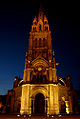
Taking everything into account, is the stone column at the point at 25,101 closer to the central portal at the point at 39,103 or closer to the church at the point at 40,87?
the church at the point at 40,87

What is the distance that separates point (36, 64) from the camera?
102ft

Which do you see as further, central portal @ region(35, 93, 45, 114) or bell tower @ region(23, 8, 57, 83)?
bell tower @ region(23, 8, 57, 83)

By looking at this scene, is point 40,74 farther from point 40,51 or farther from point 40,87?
point 40,51

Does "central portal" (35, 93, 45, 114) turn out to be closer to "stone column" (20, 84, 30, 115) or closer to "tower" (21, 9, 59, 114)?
"tower" (21, 9, 59, 114)

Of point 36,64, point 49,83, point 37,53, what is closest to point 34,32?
point 37,53

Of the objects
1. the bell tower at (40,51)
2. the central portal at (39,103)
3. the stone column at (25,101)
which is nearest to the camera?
the stone column at (25,101)

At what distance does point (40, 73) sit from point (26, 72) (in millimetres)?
3617

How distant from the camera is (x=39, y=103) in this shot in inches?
1064

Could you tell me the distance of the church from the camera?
1022 inches

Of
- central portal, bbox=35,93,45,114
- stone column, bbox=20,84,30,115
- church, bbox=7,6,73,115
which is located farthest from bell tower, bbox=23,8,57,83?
central portal, bbox=35,93,45,114

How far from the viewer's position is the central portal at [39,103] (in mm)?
26603

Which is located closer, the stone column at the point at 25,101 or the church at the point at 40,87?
the stone column at the point at 25,101

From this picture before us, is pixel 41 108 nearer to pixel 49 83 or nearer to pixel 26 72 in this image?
pixel 49 83

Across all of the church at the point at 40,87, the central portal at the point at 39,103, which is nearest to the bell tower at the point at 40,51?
the church at the point at 40,87
